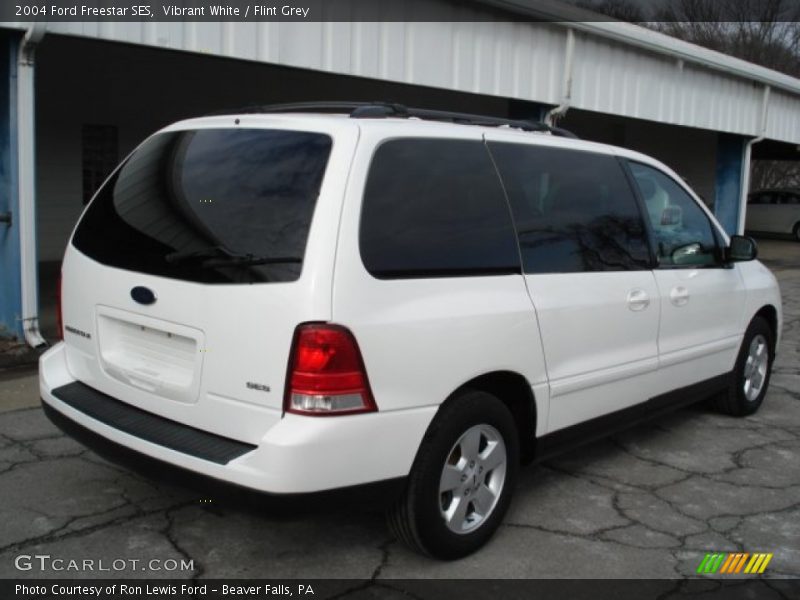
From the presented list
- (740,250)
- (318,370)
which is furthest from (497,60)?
(318,370)

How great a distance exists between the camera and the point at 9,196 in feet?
20.6

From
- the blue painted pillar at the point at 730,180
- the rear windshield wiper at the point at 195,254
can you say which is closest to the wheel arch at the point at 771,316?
the rear windshield wiper at the point at 195,254

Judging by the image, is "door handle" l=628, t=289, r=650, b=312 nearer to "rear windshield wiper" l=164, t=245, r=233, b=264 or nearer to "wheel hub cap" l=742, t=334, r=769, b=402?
"wheel hub cap" l=742, t=334, r=769, b=402

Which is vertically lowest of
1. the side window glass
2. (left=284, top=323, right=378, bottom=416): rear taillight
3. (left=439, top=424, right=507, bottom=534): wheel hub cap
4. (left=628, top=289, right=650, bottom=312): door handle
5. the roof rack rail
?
(left=439, top=424, right=507, bottom=534): wheel hub cap

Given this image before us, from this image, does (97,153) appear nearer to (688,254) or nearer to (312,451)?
(688,254)

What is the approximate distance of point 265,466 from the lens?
2.75 meters

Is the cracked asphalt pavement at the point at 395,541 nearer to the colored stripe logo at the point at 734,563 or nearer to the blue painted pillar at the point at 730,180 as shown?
the colored stripe logo at the point at 734,563

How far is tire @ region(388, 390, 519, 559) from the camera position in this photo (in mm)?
3111

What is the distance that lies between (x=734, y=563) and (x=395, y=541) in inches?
57.9

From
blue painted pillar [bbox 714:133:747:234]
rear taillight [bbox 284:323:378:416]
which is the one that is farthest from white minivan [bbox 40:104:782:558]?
blue painted pillar [bbox 714:133:747:234]

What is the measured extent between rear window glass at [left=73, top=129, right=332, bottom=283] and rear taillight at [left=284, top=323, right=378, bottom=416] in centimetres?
23

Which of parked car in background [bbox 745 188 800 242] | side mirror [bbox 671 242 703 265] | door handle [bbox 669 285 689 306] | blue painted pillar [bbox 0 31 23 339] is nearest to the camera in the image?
door handle [bbox 669 285 689 306]

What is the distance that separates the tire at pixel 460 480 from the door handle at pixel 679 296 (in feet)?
4.93

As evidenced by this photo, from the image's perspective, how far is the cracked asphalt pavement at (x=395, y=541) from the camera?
3.28 meters
